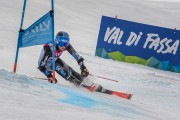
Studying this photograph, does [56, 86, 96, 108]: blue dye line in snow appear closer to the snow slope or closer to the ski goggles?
the snow slope

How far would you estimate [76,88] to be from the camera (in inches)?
299

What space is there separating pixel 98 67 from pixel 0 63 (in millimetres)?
2944

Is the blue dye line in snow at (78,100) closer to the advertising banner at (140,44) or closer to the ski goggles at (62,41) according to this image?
the ski goggles at (62,41)

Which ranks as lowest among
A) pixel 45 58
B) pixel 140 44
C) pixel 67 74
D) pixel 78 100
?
pixel 78 100

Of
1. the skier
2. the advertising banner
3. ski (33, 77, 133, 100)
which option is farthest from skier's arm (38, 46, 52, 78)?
the advertising banner

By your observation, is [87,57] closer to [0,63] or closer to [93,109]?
[0,63]

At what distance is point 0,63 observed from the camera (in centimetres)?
932

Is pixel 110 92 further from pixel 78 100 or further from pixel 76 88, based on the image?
pixel 78 100

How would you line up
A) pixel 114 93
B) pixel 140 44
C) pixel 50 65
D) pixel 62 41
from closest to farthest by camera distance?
1. pixel 114 93
2. pixel 50 65
3. pixel 62 41
4. pixel 140 44

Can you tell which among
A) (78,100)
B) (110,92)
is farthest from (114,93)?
(78,100)

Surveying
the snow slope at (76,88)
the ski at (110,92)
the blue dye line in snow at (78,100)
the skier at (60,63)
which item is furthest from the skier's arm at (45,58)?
the blue dye line in snow at (78,100)

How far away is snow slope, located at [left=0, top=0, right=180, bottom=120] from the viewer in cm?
457

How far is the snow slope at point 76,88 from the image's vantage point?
4574 millimetres

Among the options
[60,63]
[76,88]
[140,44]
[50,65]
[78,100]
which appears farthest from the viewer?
[140,44]
